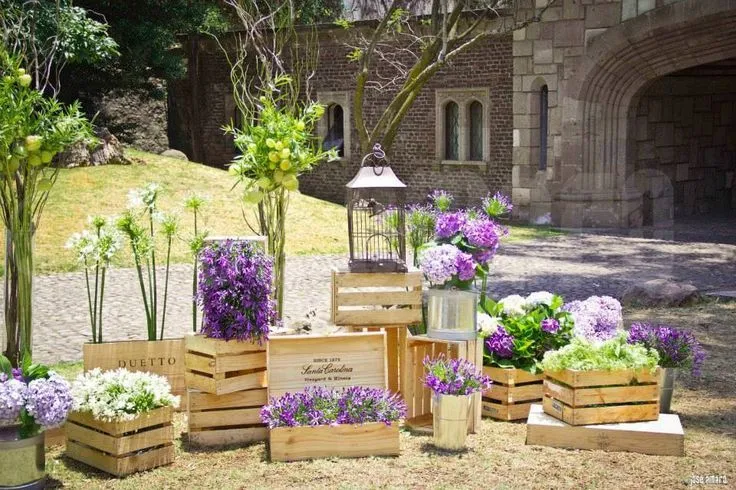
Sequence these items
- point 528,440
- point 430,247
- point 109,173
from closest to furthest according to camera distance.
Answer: point 528,440, point 430,247, point 109,173

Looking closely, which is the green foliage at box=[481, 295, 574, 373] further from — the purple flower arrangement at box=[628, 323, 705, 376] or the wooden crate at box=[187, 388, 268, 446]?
the wooden crate at box=[187, 388, 268, 446]

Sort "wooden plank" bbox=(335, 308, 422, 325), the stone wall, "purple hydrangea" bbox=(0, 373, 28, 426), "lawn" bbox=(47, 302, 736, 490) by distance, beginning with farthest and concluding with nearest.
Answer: the stone wall < "wooden plank" bbox=(335, 308, 422, 325) < "lawn" bbox=(47, 302, 736, 490) < "purple hydrangea" bbox=(0, 373, 28, 426)

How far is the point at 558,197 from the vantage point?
17.2m

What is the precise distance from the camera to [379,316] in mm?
6051

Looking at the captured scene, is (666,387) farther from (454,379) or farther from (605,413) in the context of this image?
(454,379)

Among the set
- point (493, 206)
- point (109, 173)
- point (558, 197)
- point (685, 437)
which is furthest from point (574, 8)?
point (685, 437)

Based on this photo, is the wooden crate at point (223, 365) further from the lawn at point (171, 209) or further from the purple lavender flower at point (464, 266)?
the lawn at point (171, 209)

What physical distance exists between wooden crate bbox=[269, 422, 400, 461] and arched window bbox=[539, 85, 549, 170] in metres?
12.8

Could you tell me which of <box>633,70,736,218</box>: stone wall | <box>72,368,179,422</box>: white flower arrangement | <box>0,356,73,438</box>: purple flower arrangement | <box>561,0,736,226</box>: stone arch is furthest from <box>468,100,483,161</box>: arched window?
<box>0,356,73,438</box>: purple flower arrangement

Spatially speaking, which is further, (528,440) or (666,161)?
(666,161)

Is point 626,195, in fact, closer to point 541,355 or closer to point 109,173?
point 109,173

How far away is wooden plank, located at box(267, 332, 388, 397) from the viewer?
5.57m

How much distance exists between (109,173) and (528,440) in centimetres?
1216

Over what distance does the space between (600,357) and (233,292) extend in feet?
6.52
